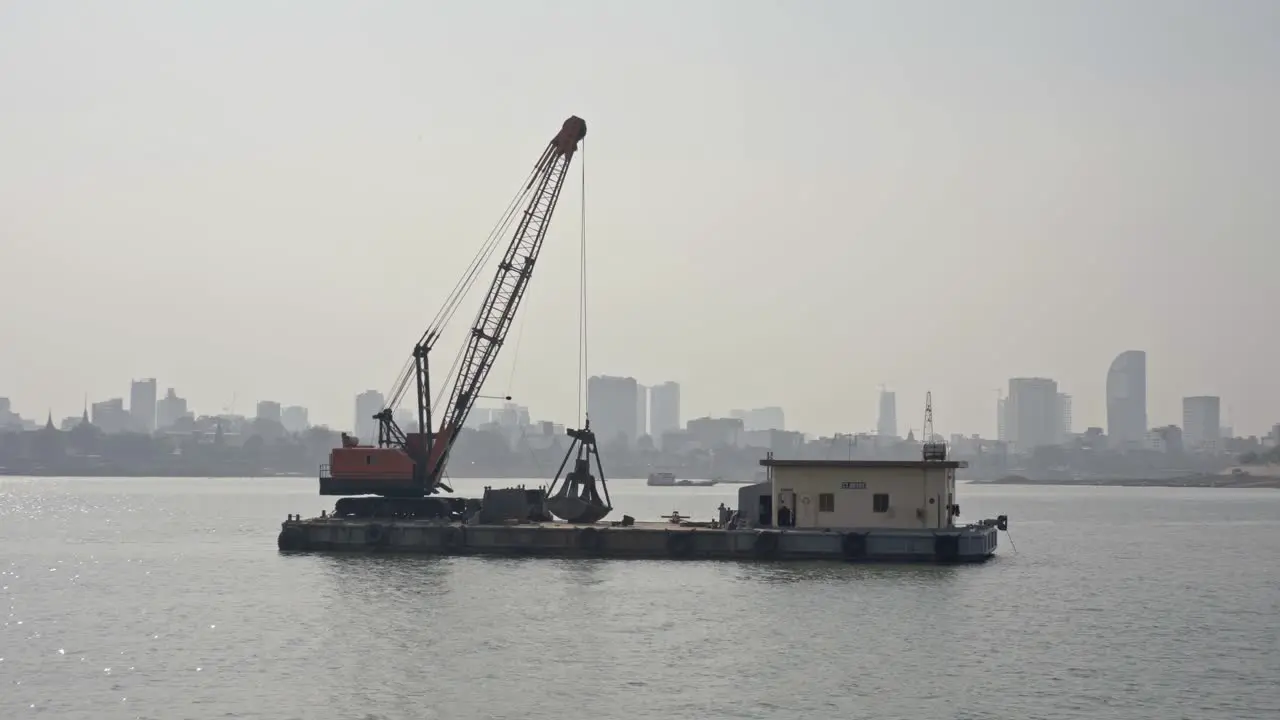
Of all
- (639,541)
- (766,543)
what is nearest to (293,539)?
(639,541)

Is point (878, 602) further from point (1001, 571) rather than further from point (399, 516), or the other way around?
point (399, 516)

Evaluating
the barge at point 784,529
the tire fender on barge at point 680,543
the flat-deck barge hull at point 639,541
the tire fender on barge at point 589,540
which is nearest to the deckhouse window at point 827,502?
the barge at point 784,529

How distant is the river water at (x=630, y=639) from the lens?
3725cm

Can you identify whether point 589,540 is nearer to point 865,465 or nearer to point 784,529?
point 784,529

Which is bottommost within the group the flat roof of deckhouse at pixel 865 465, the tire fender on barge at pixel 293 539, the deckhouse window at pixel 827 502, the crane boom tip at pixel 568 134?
the tire fender on barge at pixel 293 539

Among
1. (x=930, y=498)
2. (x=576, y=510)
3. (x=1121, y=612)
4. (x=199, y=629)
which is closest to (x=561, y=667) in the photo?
(x=199, y=629)

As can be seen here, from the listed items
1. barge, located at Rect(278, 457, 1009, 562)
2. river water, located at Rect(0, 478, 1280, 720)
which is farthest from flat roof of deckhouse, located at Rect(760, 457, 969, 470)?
river water, located at Rect(0, 478, 1280, 720)

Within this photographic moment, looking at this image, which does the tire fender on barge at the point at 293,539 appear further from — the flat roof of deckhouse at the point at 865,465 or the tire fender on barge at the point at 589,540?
the flat roof of deckhouse at the point at 865,465

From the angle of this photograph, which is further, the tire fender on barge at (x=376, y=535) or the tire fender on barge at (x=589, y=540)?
the tire fender on barge at (x=376, y=535)

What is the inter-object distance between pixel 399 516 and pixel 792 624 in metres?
32.1

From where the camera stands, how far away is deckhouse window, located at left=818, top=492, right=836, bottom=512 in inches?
2638

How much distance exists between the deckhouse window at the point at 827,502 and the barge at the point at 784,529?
0.04 m

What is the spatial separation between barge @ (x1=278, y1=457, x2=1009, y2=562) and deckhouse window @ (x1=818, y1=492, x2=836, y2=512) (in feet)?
0.14

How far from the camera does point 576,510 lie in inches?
2955
